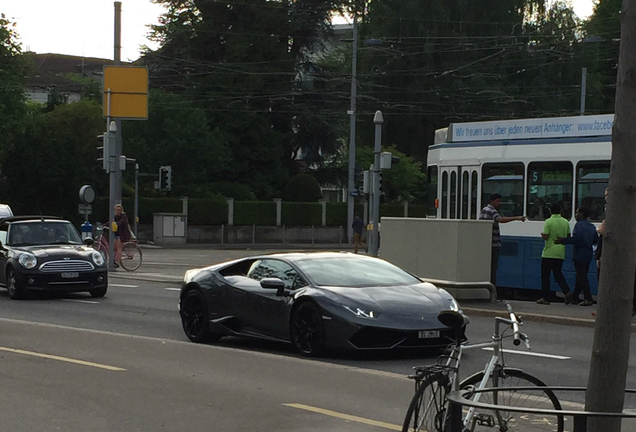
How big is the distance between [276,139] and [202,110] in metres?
A: 6.59

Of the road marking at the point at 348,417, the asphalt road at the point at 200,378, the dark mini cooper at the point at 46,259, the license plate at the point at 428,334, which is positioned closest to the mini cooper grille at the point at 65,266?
the dark mini cooper at the point at 46,259

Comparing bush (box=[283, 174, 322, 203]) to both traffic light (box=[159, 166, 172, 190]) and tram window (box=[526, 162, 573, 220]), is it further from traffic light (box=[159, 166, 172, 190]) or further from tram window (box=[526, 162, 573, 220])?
tram window (box=[526, 162, 573, 220])

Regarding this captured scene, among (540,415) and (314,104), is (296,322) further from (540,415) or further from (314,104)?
(314,104)

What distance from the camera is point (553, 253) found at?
20141mm

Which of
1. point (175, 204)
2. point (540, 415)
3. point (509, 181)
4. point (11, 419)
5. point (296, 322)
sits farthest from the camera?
point (175, 204)

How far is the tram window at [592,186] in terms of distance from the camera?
20.9 meters

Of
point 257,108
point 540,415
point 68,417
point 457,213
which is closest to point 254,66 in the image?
point 257,108

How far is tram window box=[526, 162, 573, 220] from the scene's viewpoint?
71.2ft

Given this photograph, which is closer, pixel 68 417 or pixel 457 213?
pixel 68 417

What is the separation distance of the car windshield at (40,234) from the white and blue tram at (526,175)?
7.47 m

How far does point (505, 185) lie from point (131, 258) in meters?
13.5

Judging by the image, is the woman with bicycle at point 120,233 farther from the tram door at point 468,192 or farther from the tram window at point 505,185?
the tram window at point 505,185

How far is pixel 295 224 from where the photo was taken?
2552 inches

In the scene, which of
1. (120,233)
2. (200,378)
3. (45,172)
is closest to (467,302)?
(200,378)
